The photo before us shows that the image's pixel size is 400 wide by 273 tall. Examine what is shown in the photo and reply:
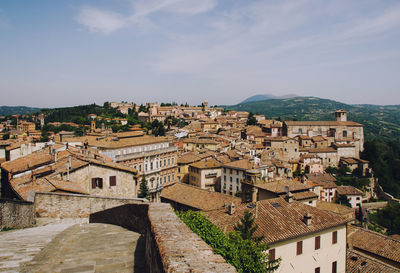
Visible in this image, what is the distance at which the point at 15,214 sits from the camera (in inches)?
441

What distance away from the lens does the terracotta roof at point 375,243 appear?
27.0 m

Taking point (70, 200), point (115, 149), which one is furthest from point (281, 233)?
point (115, 149)

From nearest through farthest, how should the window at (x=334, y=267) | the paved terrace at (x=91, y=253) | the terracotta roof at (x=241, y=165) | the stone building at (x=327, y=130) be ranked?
the paved terrace at (x=91, y=253)
the window at (x=334, y=267)
the terracotta roof at (x=241, y=165)
the stone building at (x=327, y=130)

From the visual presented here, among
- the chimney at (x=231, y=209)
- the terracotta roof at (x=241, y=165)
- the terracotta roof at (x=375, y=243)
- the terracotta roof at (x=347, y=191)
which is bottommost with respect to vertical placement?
the terracotta roof at (x=347, y=191)

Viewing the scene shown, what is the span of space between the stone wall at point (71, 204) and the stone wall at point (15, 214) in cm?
65

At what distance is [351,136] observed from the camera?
107 metres

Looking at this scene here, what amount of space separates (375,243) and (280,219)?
15362mm

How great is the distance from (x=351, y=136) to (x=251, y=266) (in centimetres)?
10939

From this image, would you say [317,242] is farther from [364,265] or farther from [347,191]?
[347,191]

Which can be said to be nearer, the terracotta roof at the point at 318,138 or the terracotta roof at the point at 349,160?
the terracotta roof at the point at 349,160

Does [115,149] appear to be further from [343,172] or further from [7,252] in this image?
[343,172]

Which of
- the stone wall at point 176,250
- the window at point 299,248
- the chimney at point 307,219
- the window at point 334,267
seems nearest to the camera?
the stone wall at point 176,250

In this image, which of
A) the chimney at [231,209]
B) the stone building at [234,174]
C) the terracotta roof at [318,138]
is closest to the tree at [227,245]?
the chimney at [231,209]

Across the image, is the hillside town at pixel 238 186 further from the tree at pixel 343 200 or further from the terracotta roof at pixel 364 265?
the tree at pixel 343 200
